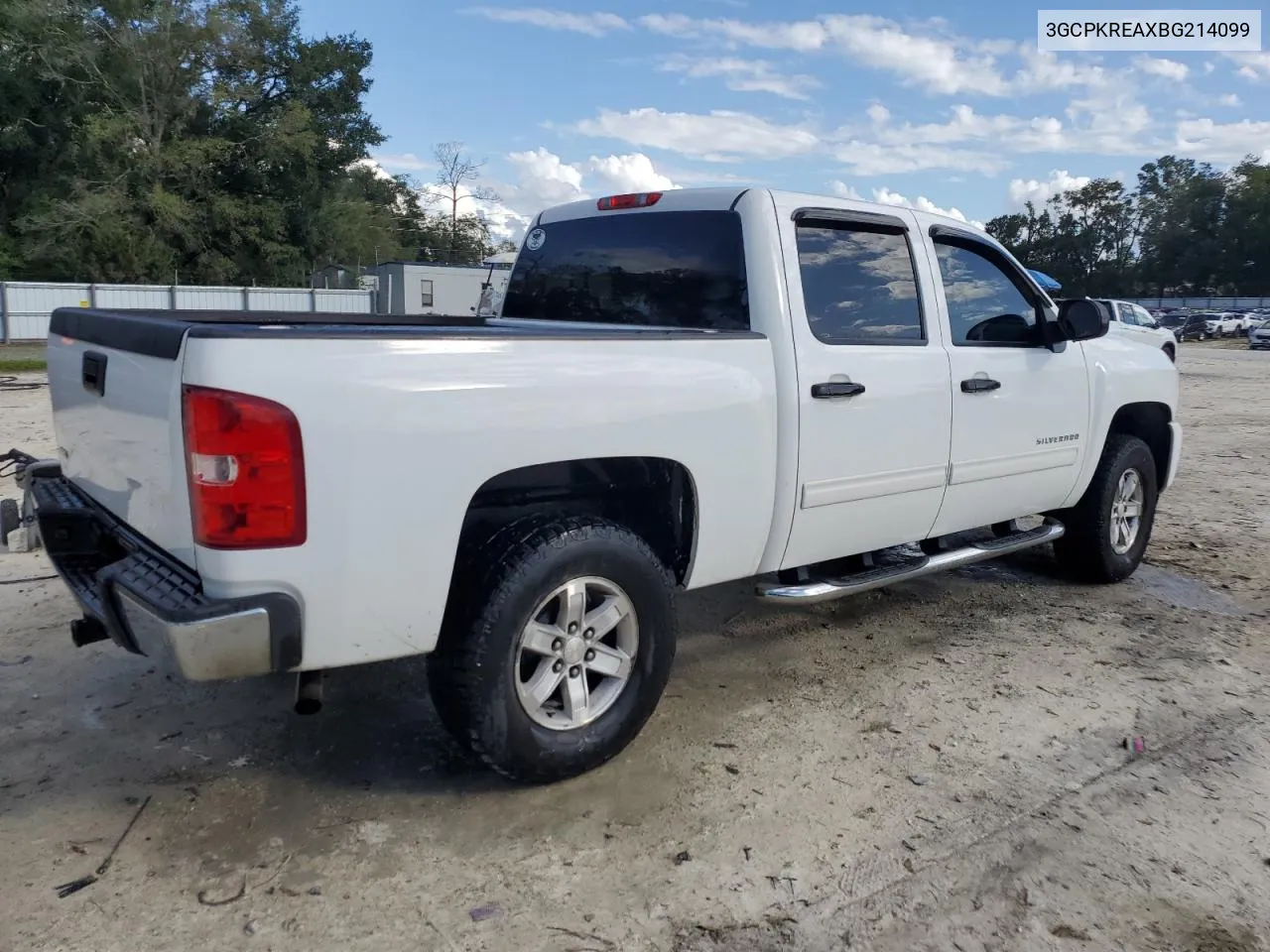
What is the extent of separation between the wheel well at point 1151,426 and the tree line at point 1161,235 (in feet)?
308

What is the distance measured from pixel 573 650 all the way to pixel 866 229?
2.24 meters

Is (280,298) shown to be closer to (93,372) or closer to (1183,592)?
(1183,592)

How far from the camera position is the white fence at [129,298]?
90.5 ft

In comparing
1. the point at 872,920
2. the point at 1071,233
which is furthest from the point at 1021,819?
the point at 1071,233

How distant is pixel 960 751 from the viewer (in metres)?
3.68

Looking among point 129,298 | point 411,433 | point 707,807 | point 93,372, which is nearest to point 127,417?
point 93,372

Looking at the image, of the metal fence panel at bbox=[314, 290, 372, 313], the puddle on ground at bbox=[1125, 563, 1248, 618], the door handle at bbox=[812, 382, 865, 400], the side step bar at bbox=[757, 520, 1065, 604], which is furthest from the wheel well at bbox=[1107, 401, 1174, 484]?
the metal fence panel at bbox=[314, 290, 372, 313]

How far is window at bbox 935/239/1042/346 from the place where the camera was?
4.59 meters

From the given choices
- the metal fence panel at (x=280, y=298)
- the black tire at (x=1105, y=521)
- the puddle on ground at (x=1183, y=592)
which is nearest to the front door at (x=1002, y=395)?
the black tire at (x=1105, y=521)

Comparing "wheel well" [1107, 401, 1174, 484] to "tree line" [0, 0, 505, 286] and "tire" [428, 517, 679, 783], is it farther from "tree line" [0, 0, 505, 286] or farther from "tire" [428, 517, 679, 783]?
"tree line" [0, 0, 505, 286]

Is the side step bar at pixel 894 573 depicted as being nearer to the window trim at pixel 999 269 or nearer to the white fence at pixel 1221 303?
the window trim at pixel 999 269

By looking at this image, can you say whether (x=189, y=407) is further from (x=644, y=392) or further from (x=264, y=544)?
(x=644, y=392)

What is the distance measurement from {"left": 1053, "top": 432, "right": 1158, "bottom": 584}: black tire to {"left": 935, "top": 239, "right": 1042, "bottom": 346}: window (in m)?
1.10

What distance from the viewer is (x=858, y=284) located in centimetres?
415
